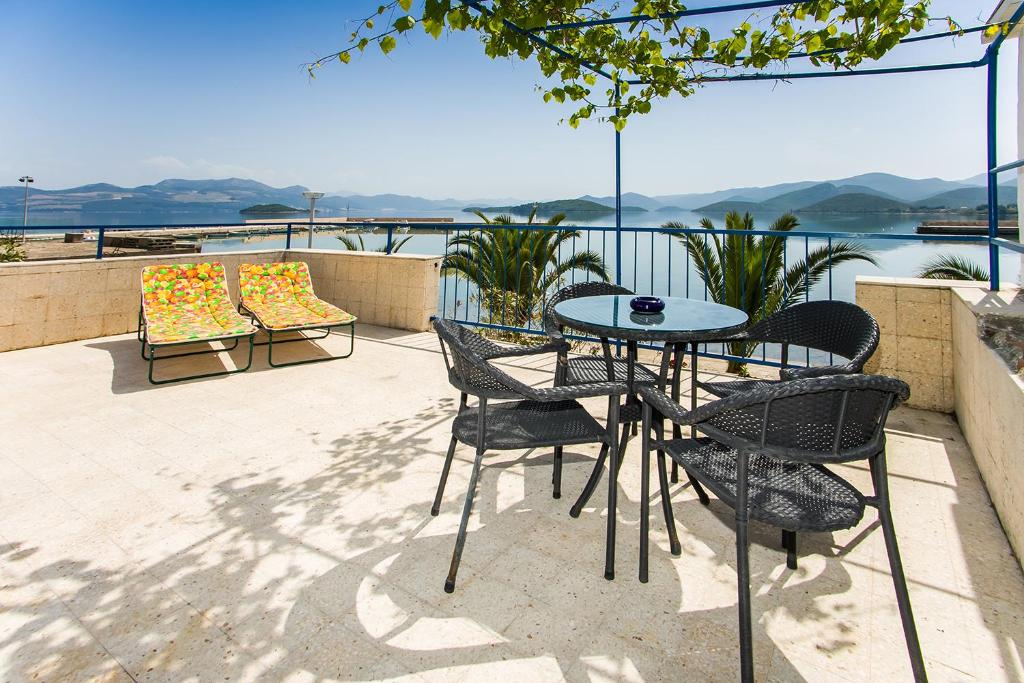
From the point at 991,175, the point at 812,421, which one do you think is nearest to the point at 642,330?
the point at 812,421

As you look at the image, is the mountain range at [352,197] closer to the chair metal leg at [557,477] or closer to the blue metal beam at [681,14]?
the blue metal beam at [681,14]

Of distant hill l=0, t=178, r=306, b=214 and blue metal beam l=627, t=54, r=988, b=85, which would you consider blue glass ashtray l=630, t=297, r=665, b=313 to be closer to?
blue metal beam l=627, t=54, r=988, b=85

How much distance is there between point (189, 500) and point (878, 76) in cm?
503

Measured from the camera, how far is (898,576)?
1.34 meters

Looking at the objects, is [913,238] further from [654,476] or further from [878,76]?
[654,476]

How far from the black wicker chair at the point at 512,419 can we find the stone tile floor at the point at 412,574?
229 mm

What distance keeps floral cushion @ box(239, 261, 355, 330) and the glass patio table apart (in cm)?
305

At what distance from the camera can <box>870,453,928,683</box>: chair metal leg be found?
131 cm

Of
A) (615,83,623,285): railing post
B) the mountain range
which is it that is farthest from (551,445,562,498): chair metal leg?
the mountain range

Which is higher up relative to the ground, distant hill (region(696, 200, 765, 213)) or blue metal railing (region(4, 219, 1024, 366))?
distant hill (region(696, 200, 765, 213))


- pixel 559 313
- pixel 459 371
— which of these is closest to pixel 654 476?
pixel 559 313

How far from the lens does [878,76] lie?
3.64m

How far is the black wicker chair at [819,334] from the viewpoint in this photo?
2.20 metres

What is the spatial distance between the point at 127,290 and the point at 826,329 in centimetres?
632
